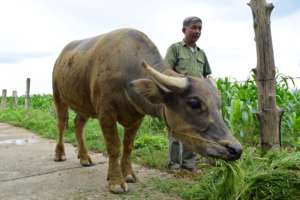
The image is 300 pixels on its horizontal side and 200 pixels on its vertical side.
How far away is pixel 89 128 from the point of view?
9.02m

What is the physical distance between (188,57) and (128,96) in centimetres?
118

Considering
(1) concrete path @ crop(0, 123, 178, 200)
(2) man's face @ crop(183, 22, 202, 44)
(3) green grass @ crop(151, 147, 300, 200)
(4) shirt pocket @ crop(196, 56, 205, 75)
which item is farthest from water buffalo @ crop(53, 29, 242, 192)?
(4) shirt pocket @ crop(196, 56, 205, 75)

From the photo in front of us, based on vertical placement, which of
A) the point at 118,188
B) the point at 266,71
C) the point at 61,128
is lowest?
the point at 118,188

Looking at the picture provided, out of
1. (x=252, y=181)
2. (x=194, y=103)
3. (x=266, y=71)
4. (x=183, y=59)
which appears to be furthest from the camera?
(x=183, y=59)

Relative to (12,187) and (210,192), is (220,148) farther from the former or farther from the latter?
(12,187)

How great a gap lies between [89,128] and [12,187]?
4.43m

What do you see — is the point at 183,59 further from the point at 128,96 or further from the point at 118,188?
the point at 118,188

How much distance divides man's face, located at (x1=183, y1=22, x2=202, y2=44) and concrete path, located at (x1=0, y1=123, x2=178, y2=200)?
1655 mm

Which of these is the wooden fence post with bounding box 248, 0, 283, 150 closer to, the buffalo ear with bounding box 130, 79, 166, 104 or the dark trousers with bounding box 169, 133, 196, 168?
the dark trousers with bounding box 169, 133, 196, 168

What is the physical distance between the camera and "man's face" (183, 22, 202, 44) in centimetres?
484

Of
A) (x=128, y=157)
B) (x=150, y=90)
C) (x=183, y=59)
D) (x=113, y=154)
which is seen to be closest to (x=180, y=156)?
(x=128, y=157)

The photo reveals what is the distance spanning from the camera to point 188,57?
492 cm

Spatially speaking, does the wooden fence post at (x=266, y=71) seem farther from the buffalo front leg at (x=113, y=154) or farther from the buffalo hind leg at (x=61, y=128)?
the buffalo hind leg at (x=61, y=128)

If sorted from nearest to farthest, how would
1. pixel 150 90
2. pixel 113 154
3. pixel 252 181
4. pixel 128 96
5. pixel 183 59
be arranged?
1. pixel 150 90
2. pixel 252 181
3. pixel 128 96
4. pixel 113 154
5. pixel 183 59
